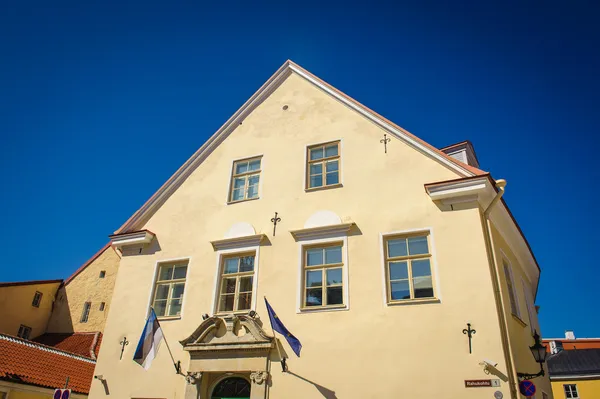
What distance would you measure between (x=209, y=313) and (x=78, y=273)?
1368cm

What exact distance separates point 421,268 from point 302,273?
2.70 metres

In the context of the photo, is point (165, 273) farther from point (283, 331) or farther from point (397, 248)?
point (397, 248)

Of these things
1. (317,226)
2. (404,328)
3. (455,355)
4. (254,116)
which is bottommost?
(455,355)

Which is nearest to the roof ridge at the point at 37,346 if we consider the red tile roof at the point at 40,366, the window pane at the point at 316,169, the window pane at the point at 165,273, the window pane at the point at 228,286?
the red tile roof at the point at 40,366

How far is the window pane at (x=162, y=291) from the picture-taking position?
37.9 ft

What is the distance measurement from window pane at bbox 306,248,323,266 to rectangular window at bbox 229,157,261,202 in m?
2.47

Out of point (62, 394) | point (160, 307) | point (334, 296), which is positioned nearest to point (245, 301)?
point (334, 296)

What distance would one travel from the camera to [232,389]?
9742 mm

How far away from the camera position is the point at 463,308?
8.23 meters

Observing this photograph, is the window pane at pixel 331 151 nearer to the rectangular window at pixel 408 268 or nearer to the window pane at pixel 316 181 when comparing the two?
the window pane at pixel 316 181

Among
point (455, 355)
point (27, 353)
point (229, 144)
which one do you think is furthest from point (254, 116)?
point (27, 353)

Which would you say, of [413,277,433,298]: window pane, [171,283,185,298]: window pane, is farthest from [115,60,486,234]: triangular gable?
[413,277,433,298]: window pane

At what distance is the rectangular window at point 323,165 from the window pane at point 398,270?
2636 millimetres

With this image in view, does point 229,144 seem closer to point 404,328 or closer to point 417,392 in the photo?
point 404,328
